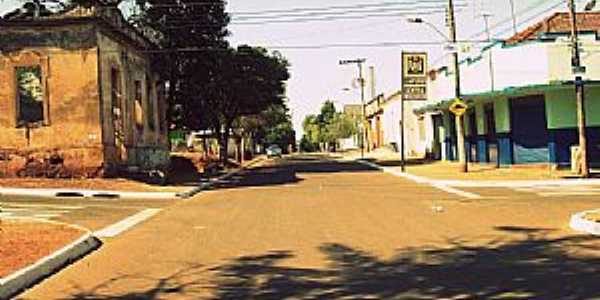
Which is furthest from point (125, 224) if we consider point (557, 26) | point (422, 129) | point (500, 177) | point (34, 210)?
point (422, 129)

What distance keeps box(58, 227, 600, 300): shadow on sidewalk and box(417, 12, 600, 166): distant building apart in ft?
68.5

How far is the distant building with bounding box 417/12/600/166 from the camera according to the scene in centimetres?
3334

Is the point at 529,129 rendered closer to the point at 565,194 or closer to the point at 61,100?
the point at 565,194

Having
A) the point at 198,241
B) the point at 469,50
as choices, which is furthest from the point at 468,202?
the point at 469,50

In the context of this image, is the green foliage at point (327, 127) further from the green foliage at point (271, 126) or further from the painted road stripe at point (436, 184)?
the painted road stripe at point (436, 184)

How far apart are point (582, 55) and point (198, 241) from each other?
903 inches

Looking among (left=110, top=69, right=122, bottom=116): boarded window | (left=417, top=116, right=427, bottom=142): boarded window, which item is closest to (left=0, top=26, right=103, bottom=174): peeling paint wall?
(left=110, top=69, right=122, bottom=116): boarded window

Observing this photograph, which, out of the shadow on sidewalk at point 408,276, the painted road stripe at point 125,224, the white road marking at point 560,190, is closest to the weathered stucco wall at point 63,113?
the painted road stripe at point 125,224

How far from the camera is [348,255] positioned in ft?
42.4

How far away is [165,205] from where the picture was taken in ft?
80.2

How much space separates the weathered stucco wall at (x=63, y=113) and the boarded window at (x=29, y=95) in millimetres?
198

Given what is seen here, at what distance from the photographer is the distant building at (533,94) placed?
33.3 meters

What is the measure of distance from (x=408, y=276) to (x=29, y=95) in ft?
82.4

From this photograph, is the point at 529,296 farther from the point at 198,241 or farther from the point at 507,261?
the point at 198,241
